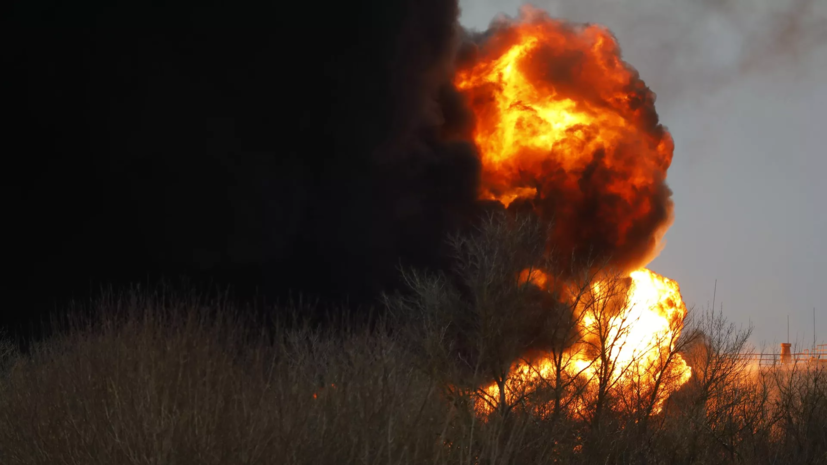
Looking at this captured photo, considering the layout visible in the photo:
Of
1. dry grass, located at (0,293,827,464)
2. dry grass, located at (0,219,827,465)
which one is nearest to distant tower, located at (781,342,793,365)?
dry grass, located at (0,219,827,465)

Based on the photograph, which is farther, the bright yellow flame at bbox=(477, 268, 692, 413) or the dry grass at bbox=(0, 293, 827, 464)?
the bright yellow flame at bbox=(477, 268, 692, 413)

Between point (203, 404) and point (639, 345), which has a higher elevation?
point (639, 345)

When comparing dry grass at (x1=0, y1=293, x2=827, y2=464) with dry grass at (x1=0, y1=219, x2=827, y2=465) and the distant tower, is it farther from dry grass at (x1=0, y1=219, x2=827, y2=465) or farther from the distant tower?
the distant tower

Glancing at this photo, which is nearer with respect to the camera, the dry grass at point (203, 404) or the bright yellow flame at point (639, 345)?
the dry grass at point (203, 404)

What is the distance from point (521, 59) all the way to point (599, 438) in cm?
2306

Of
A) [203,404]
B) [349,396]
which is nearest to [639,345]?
[349,396]

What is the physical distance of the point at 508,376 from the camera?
4050 cm

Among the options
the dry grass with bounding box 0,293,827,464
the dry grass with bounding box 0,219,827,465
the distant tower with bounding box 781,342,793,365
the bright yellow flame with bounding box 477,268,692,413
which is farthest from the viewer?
the distant tower with bounding box 781,342,793,365

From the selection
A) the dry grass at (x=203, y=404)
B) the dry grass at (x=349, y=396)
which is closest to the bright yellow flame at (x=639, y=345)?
the dry grass at (x=349, y=396)

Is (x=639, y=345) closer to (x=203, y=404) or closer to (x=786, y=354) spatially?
(x=786, y=354)

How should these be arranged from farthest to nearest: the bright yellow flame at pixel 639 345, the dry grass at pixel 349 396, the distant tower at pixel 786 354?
1. the distant tower at pixel 786 354
2. the bright yellow flame at pixel 639 345
3. the dry grass at pixel 349 396

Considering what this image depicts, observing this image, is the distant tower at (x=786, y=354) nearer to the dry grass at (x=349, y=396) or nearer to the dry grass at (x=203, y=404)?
the dry grass at (x=349, y=396)

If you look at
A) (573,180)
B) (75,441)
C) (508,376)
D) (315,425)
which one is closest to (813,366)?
(573,180)

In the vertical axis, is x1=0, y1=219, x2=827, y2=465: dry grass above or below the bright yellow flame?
below
